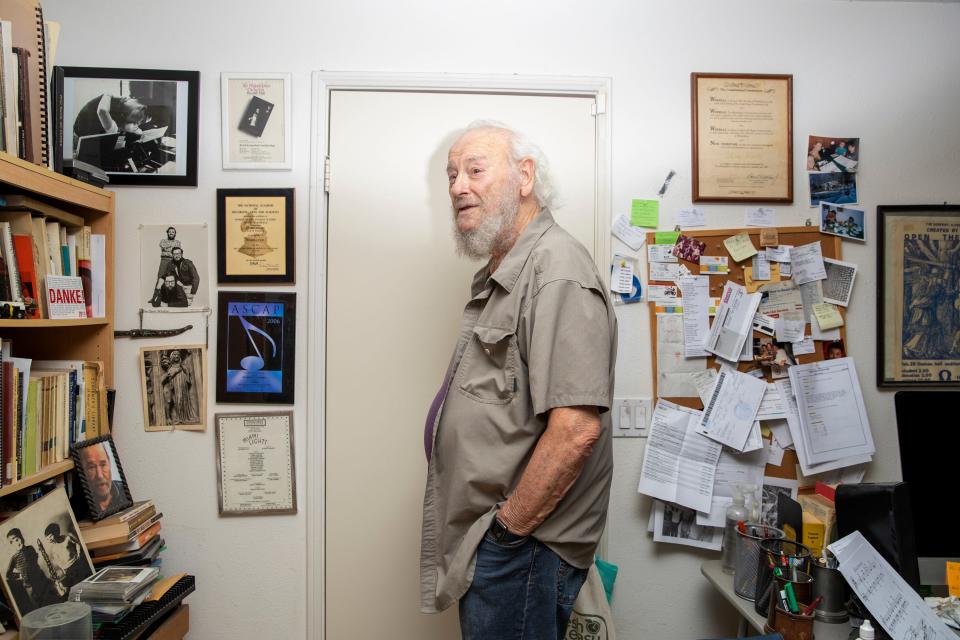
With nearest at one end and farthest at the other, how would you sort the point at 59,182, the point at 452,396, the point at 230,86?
1. the point at 452,396
2. the point at 59,182
3. the point at 230,86

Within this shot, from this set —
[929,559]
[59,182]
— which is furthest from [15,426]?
[929,559]

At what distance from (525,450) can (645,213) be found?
3.30ft

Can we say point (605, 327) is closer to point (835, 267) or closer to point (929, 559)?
point (929, 559)

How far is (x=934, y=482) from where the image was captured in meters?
1.28

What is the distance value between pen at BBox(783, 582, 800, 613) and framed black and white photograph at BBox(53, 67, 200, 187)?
6.53 ft

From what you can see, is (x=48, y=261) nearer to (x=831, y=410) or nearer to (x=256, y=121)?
(x=256, y=121)

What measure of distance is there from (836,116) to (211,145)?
206 cm

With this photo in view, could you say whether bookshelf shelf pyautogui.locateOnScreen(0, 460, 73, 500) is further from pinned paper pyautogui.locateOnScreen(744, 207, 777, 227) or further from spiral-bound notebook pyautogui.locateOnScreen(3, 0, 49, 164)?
pinned paper pyautogui.locateOnScreen(744, 207, 777, 227)

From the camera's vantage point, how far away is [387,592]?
191 cm

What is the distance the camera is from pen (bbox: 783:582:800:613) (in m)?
1.30

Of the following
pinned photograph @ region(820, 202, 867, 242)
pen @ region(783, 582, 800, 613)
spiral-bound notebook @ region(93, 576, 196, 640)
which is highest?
pinned photograph @ region(820, 202, 867, 242)

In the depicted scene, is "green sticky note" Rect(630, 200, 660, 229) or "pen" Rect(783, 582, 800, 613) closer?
"pen" Rect(783, 582, 800, 613)

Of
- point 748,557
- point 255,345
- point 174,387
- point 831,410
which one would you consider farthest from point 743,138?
point 174,387

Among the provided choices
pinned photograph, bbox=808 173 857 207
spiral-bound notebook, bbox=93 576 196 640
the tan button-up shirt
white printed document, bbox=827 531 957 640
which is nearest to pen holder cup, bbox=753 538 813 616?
white printed document, bbox=827 531 957 640
